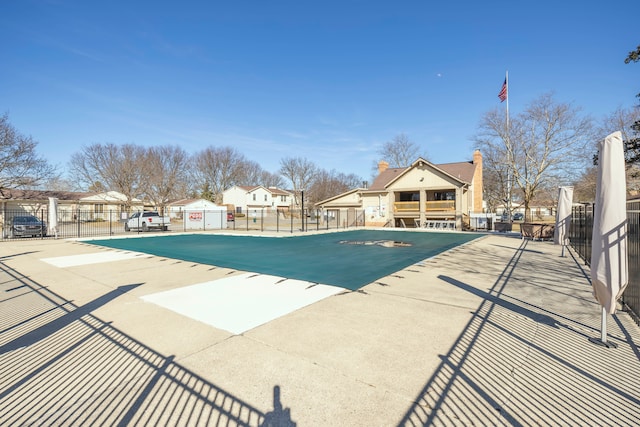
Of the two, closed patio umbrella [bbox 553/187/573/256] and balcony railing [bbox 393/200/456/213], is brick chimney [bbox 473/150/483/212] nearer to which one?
balcony railing [bbox 393/200/456/213]

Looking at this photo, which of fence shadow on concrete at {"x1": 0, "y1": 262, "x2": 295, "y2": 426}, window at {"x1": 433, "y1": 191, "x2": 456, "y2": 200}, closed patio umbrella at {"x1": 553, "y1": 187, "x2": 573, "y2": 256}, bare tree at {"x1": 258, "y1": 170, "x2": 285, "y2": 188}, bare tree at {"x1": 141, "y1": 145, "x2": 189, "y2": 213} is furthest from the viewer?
bare tree at {"x1": 258, "y1": 170, "x2": 285, "y2": 188}

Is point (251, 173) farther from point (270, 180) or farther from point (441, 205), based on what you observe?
point (441, 205)

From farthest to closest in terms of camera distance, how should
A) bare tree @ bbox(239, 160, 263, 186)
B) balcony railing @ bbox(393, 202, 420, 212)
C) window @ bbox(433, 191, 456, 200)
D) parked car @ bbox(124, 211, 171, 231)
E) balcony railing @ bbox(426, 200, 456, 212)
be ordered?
1. bare tree @ bbox(239, 160, 263, 186)
2. window @ bbox(433, 191, 456, 200)
3. balcony railing @ bbox(393, 202, 420, 212)
4. balcony railing @ bbox(426, 200, 456, 212)
5. parked car @ bbox(124, 211, 171, 231)

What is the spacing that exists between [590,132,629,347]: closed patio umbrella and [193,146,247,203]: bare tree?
58.4m

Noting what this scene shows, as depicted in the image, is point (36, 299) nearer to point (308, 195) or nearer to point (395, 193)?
point (395, 193)

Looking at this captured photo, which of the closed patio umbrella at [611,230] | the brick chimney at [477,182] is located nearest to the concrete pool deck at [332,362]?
the closed patio umbrella at [611,230]

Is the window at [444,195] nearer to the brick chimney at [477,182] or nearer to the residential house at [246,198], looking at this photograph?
the brick chimney at [477,182]

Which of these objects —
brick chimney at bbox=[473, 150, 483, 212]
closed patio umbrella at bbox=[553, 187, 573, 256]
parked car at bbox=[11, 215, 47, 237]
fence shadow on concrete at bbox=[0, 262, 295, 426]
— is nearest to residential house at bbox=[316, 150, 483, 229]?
brick chimney at bbox=[473, 150, 483, 212]

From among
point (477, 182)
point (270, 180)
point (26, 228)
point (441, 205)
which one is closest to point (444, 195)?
point (441, 205)

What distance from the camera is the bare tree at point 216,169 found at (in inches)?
2259

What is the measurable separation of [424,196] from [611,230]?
25288 mm

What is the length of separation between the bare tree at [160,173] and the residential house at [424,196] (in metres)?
24.4

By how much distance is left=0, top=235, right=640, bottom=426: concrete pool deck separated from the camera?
2.54 m

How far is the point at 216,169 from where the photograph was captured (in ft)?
191
